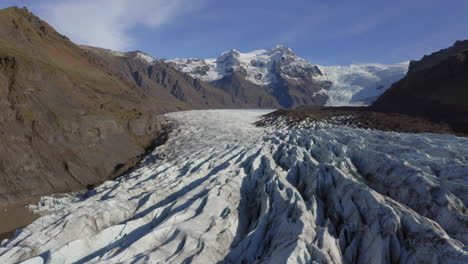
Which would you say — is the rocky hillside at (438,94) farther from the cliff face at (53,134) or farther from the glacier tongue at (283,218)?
the cliff face at (53,134)

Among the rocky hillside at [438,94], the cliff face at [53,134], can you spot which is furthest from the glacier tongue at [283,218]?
the rocky hillside at [438,94]

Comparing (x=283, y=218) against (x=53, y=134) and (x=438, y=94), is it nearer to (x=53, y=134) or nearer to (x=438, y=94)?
(x=53, y=134)

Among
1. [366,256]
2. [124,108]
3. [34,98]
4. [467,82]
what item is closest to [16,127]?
[34,98]

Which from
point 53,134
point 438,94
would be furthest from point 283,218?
point 438,94

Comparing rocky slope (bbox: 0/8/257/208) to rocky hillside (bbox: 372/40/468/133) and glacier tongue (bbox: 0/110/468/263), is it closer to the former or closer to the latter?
glacier tongue (bbox: 0/110/468/263)

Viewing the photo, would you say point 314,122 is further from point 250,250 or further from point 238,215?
point 250,250
